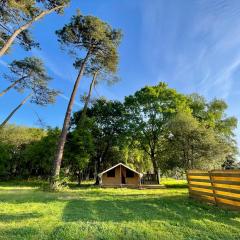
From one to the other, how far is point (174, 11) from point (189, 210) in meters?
9.42

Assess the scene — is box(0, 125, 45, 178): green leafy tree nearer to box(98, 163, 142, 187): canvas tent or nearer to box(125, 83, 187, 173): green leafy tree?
box(98, 163, 142, 187): canvas tent

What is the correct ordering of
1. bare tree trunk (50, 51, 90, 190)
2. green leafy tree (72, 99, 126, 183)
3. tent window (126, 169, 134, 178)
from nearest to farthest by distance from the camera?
bare tree trunk (50, 51, 90, 190) < tent window (126, 169, 134, 178) < green leafy tree (72, 99, 126, 183)

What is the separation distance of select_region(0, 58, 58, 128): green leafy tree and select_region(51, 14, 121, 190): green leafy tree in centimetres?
421

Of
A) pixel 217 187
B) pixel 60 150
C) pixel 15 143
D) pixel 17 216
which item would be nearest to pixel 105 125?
pixel 60 150

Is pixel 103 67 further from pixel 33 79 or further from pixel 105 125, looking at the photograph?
pixel 105 125

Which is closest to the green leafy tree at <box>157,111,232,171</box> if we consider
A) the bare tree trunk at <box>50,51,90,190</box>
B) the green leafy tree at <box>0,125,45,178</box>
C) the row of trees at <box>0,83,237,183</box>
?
the row of trees at <box>0,83,237,183</box>

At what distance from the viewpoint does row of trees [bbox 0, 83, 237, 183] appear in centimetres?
2467

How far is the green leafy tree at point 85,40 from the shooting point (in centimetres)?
1745

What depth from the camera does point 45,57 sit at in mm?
22094

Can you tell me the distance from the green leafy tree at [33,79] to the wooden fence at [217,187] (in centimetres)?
1578

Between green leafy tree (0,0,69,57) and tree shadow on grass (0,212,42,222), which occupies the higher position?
green leafy tree (0,0,69,57)

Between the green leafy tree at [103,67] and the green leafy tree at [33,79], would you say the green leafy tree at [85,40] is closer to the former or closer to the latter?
the green leafy tree at [103,67]

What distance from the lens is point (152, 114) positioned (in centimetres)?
3012

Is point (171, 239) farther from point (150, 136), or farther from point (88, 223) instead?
point (150, 136)
